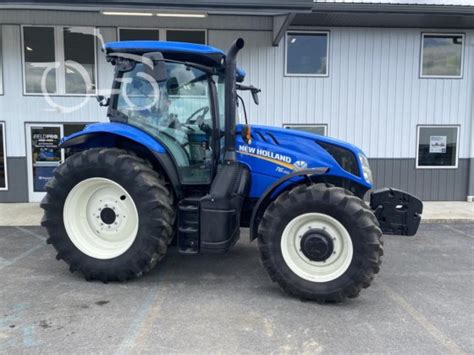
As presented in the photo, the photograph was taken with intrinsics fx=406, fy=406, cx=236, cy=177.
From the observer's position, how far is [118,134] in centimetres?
439

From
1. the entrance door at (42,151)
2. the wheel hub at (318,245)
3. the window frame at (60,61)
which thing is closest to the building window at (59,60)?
the window frame at (60,61)

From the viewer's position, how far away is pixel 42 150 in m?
9.60

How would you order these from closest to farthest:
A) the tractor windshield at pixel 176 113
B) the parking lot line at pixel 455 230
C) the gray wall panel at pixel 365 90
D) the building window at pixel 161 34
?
the tractor windshield at pixel 176 113, the parking lot line at pixel 455 230, the building window at pixel 161 34, the gray wall panel at pixel 365 90

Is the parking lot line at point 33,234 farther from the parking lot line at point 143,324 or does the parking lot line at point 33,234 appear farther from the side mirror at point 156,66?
the side mirror at point 156,66

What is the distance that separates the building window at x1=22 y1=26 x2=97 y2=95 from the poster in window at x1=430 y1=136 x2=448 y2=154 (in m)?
8.38

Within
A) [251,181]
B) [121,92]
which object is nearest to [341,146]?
[251,181]

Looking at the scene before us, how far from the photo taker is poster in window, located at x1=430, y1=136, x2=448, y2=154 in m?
10.1

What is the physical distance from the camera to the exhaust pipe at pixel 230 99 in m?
4.20

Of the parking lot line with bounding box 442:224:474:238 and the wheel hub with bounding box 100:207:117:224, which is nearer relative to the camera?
the wheel hub with bounding box 100:207:117:224

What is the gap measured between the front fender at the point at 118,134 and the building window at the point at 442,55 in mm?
8017

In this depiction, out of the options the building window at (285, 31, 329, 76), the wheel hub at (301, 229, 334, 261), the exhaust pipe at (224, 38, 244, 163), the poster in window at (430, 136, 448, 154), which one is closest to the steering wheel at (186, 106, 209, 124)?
the exhaust pipe at (224, 38, 244, 163)

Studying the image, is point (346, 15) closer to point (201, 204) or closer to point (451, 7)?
point (451, 7)

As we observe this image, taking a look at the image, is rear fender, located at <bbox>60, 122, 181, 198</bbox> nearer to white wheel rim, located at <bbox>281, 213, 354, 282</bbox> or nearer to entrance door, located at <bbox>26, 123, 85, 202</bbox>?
white wheel rim, located at <bbox>281, 213, 354, 282</bbox>

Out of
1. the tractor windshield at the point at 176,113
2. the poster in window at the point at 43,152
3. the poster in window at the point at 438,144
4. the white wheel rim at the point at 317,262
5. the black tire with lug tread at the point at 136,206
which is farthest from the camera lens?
the poster in window at the point at 438,144
